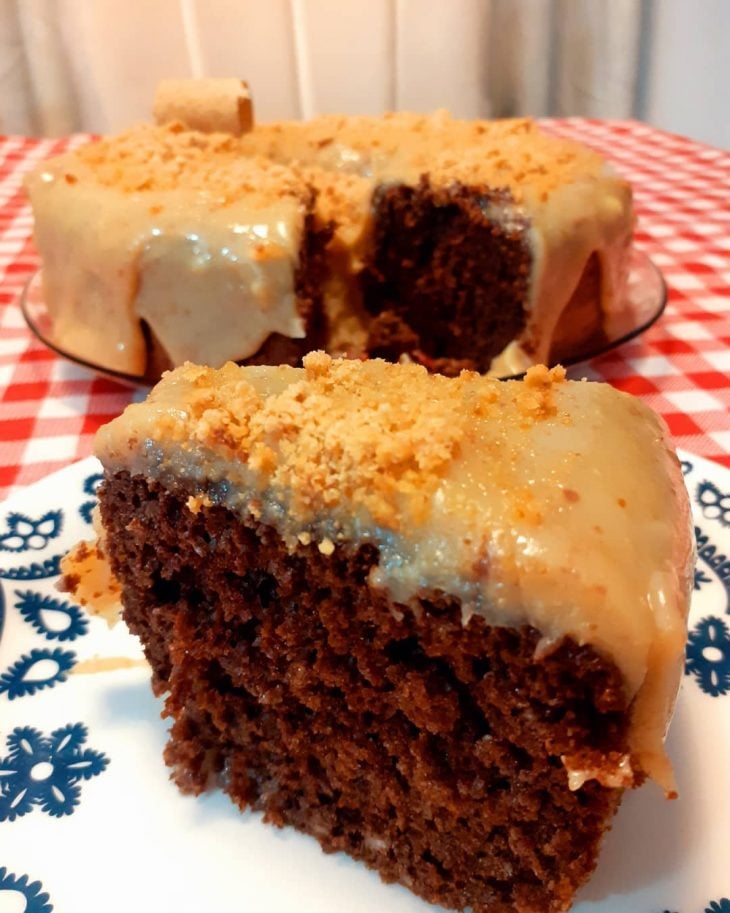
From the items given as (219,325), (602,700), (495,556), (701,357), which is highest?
(495,556)

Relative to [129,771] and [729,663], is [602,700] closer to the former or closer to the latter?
[729,663]

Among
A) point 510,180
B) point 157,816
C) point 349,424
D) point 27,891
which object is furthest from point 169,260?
point 27,891

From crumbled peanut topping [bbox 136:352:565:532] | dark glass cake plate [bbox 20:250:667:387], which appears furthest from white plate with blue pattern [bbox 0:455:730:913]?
dark glass cake plate [bbox 20:250:667:387]

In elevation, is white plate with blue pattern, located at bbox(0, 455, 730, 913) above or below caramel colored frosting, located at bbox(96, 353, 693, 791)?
below

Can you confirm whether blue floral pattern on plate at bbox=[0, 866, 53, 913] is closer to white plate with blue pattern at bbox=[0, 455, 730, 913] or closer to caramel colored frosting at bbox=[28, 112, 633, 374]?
Answer: white plate with blue pattern at bbox=[0, 455, 730, 913]

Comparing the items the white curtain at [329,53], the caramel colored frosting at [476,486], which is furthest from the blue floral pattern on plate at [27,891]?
the white curtain at [329,53]

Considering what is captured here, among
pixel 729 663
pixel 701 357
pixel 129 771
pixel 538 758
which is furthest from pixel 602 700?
pixel 701 357
